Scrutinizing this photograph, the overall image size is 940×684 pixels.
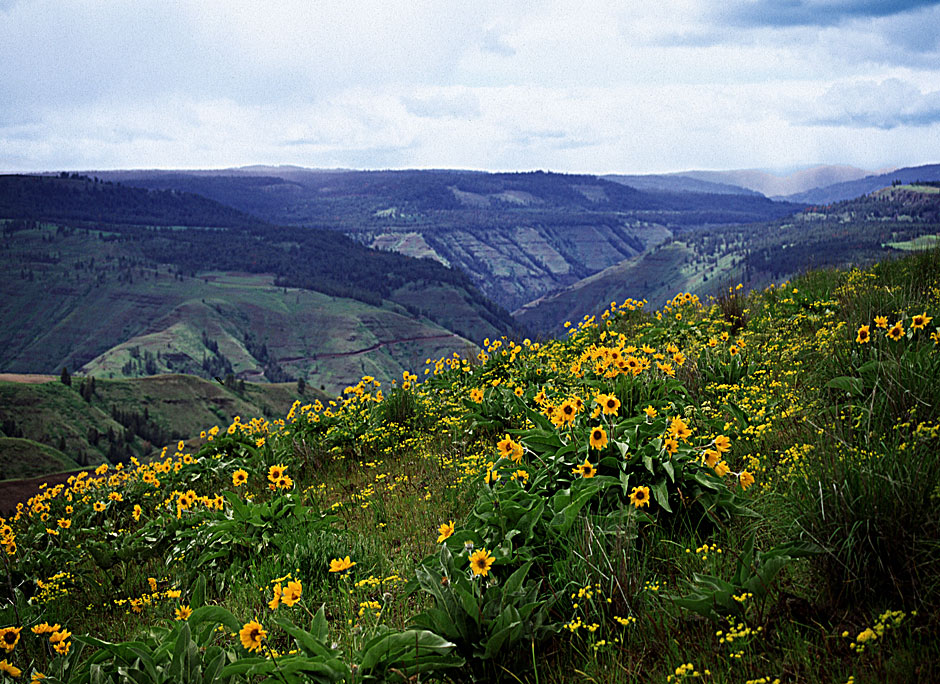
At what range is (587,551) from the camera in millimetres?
2836

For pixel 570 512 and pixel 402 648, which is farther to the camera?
pixel 570 512

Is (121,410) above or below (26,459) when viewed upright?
below

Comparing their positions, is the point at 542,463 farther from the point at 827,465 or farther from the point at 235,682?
the point at 235,682

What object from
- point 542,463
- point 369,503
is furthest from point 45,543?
point 542,463

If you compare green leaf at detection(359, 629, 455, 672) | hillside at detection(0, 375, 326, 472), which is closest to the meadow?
green leaf at detection(359, 629, 455, 672)

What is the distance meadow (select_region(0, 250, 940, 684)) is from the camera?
2359 millimetres

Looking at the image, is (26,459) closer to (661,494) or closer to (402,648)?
(402,648)

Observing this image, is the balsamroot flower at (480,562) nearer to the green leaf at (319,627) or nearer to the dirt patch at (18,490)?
the green leaf at (319,627)

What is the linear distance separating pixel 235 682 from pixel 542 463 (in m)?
1.89

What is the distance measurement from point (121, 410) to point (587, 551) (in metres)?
112

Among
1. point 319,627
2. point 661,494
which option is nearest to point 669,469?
point 661,494

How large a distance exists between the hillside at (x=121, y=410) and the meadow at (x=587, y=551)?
7874cm

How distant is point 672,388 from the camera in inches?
182

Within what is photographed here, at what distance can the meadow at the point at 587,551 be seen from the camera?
236 centimetres
